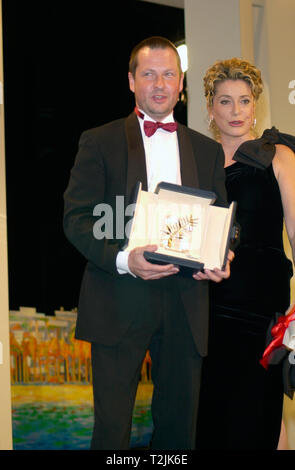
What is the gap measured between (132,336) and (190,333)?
166 mm

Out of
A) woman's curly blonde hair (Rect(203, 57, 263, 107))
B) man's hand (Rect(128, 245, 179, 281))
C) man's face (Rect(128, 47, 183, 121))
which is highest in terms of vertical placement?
woman's curly blonde hair (Rect(203, 57, 263, 107))

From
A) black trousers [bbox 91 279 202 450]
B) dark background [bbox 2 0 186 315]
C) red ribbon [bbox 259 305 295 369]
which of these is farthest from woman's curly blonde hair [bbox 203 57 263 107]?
dark background [bbox 2 0 186 315]

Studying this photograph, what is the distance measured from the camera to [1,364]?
2.44m

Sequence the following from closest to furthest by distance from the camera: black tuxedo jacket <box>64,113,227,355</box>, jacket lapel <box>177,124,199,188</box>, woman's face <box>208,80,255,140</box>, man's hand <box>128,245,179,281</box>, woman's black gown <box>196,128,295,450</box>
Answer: man's hand <box>128,245,179,281</box>
black tuxedo jacket <box>64,113,227,355</box>
jacket lapel <box>177,124,199,188</box>
woman's black gown <box>196,128,295,450</box>
woman's face <box>208,80,255,140</box>

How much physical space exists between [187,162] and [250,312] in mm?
744

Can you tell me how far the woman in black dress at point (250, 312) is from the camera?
239cm

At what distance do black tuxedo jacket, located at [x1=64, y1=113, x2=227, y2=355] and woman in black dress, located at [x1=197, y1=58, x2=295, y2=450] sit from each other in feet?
1.71

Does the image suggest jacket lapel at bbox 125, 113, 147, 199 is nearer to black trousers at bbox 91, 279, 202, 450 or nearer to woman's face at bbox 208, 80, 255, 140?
black trousers at bbox 91, 279, 202, 450

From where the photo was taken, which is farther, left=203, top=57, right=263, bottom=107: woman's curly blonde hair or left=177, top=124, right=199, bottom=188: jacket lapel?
left=203, top=57, right=263, bottom=107: woman's curly blonde hair

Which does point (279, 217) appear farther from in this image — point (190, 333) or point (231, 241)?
point (190, 333)

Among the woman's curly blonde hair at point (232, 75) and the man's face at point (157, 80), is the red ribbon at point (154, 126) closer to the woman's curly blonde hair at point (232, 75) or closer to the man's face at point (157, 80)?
the man's face at point (157, 80)

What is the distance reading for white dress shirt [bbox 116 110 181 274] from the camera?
1924mm

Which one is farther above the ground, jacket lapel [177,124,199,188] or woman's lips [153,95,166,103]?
woman's lips [153,95,166,103]

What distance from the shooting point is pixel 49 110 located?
4230mm
